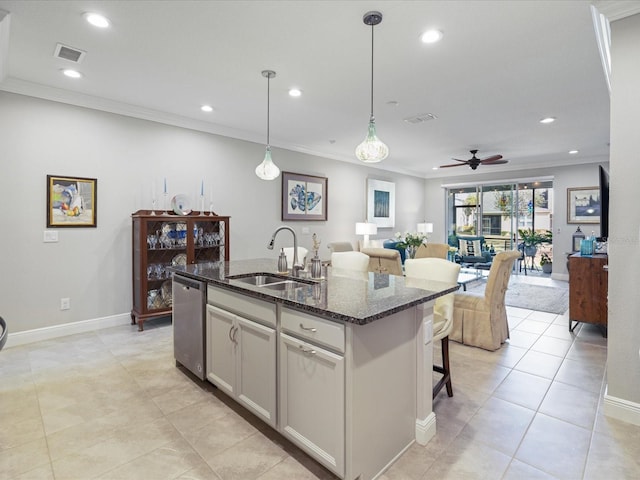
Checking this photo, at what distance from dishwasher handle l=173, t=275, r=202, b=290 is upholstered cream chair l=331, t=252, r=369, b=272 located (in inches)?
49.6

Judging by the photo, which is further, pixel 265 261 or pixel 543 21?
pixel 265 261

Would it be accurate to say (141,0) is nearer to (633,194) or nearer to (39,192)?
(39,192)

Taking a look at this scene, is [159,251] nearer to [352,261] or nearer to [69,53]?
[69,53]

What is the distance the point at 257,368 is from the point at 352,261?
5.15 ft

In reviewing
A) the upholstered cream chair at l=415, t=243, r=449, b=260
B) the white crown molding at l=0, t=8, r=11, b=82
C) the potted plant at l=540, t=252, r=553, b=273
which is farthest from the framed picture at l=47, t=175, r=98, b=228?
the potted plant at l=540, t=252, r=553, b=273

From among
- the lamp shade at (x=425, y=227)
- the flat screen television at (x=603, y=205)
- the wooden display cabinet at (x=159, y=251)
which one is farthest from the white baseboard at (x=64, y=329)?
the lamp shade at (x=425, y=227)

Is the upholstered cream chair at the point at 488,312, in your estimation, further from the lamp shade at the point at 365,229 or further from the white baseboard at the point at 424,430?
the lamp shade at the point at 365,229

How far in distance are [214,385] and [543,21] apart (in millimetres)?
3440

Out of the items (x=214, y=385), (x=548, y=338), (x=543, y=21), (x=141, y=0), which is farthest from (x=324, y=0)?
(x=548, y=338)

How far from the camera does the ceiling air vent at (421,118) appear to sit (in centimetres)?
429

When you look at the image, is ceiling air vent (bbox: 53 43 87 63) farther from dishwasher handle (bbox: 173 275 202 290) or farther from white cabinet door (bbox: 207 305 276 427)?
white cabinet door (bbox: 207 305 276 427)

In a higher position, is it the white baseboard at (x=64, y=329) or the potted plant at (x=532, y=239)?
the potted plant at (x=532, y=239)

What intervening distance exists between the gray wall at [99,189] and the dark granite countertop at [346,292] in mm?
1747

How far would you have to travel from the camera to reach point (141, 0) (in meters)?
2.12
